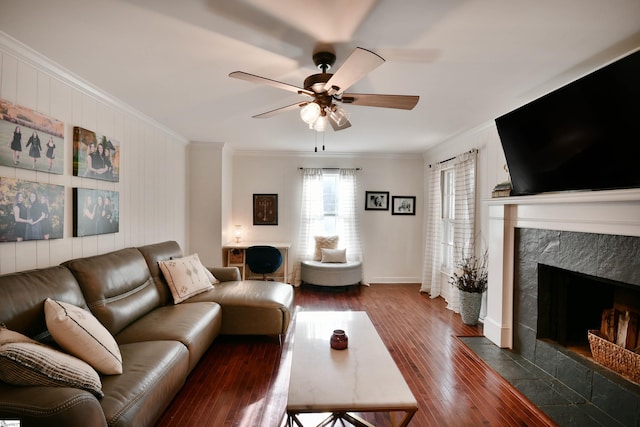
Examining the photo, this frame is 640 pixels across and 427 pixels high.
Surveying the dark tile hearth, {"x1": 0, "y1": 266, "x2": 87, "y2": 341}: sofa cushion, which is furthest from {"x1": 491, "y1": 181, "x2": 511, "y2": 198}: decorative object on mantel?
{"x1": 0, "y1": 266, "x2": 87, "y2": 341}: sofa cushion

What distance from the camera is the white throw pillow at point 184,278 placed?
2.99 meters

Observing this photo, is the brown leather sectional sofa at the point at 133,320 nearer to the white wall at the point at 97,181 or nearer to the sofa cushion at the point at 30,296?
the sofa cushion at the point at 30,296

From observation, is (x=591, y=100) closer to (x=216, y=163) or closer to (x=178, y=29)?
(x=178, y=29)

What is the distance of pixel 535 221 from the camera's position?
2.69m

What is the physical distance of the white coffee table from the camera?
146 centimetres

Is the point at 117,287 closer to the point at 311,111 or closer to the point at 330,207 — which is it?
the point at 311,111

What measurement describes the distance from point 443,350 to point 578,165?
78.5 inches

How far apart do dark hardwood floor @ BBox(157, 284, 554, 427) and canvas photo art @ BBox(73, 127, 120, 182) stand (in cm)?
197

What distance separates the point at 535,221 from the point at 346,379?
2242mm

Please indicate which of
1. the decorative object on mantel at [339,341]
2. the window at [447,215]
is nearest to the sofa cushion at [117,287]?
the decorative object on mantel at [339,341]

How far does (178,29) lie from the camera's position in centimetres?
174

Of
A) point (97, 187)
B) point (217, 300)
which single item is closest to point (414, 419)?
point (217, 300)

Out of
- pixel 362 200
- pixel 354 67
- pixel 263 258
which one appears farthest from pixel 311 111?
pixel 362 200

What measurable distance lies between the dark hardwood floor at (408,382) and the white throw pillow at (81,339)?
606 millimetres
